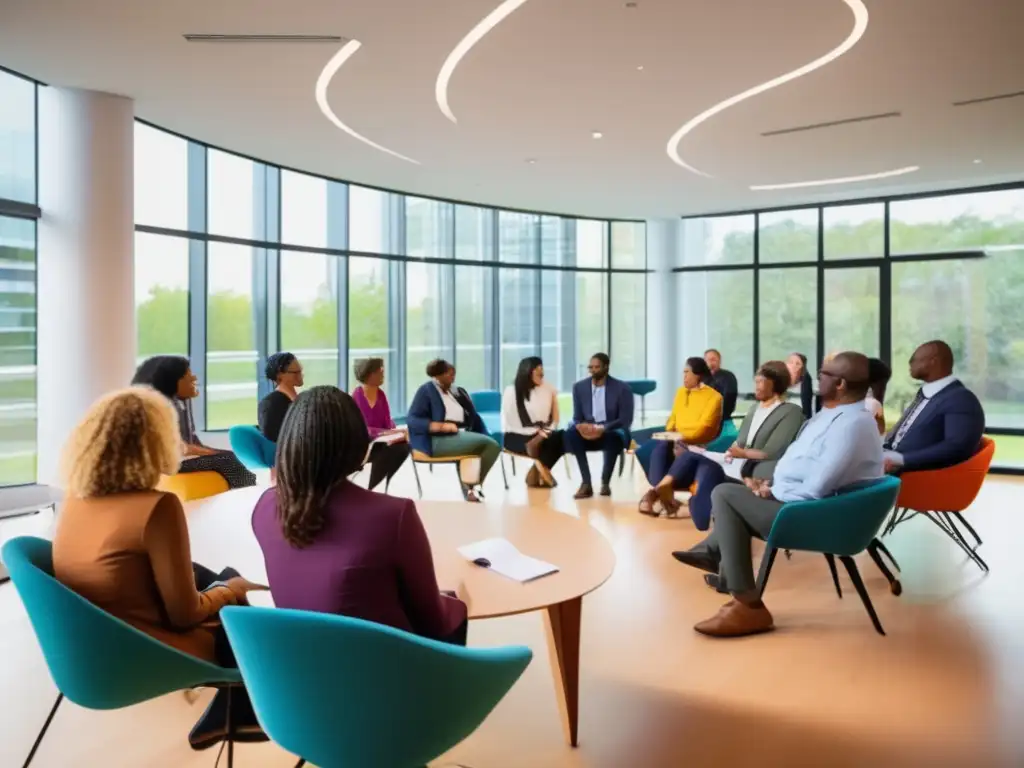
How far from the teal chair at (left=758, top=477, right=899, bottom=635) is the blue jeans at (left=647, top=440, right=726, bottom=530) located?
1.52m

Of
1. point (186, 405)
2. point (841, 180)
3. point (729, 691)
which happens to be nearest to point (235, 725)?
point (729, 691)

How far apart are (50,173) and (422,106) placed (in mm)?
2838

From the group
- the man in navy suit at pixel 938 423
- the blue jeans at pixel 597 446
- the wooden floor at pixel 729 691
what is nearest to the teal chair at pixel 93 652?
the wooden floor at pixel 729 691

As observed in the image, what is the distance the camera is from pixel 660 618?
159 inches

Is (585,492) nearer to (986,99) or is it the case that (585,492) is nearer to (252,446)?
(252,446)

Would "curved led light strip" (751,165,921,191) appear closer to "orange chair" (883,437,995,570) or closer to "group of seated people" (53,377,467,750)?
"orange chair" (883,437,995,570)

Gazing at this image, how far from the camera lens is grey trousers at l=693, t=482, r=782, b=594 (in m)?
3.82

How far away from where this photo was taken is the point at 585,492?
281 inches

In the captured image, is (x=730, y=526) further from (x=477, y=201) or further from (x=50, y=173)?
(x=477, y=201)

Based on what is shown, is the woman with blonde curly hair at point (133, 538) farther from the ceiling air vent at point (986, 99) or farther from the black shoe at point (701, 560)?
the ceiling air vent at point (986, 99)

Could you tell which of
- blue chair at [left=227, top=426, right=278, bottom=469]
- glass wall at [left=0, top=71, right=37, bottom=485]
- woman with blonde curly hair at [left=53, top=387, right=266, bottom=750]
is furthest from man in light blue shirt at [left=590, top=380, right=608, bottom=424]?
woman with blonde curly hair at [left=53, top=387, right=266, bottom=750]

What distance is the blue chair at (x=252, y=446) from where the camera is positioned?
553cm

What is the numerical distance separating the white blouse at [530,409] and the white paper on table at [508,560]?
465 cm

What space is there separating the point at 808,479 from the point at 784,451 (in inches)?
51.0
